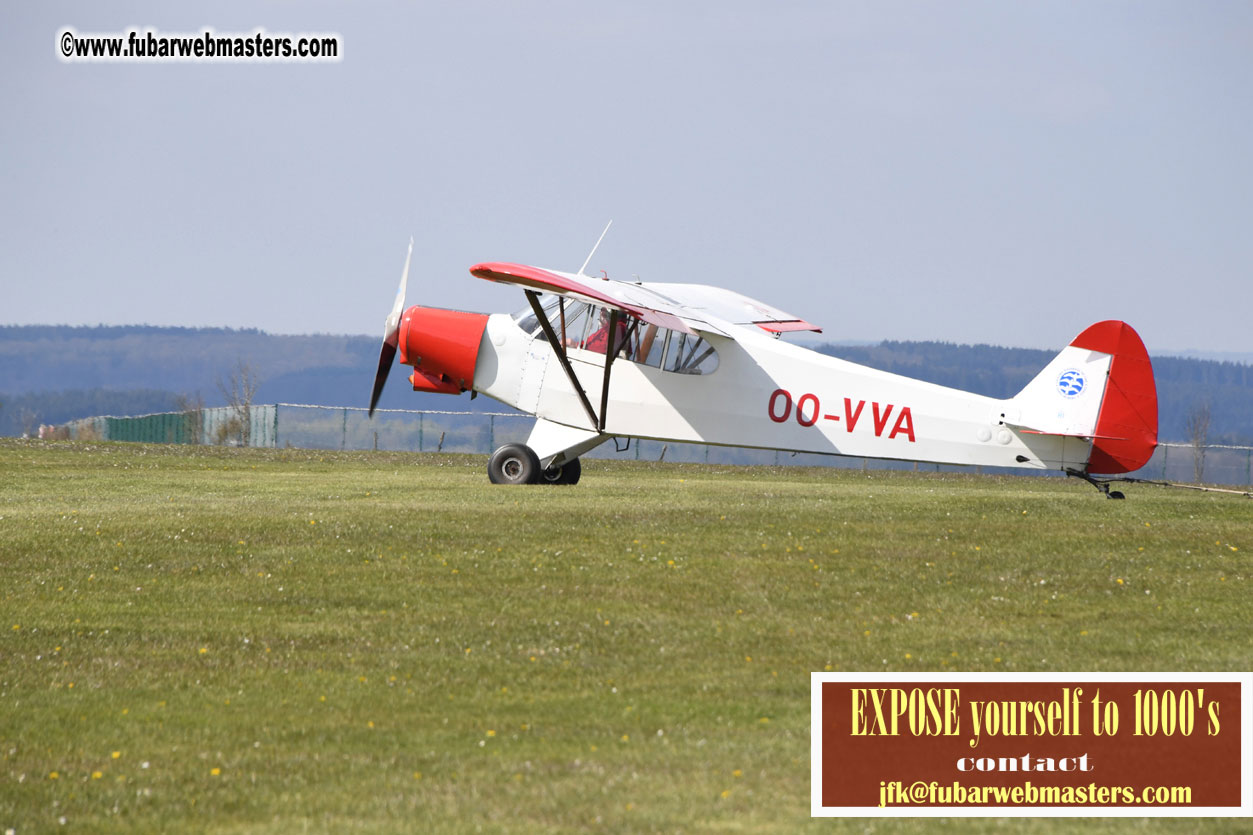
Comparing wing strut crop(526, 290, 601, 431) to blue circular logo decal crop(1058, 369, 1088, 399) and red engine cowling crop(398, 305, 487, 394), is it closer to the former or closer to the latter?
red engine cowling crop(398, 305, 487, 394)

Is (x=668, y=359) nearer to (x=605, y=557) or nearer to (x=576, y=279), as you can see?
(x=576, y=279)

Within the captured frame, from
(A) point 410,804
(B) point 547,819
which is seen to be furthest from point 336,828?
(B) point 547,819

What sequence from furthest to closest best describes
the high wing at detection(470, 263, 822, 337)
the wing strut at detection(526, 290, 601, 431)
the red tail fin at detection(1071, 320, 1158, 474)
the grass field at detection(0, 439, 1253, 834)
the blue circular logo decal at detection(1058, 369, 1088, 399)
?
1. the wing strut at detection(526, 290, 601, 431)
2. the blue circular logo decal at detection(1058, 369, 1088, 399)
3. the red tail fin at detection(1071, 320, 1158, 474)
4. the high wing at detection(470, 263, 822, 337)
5. the grass field at detection(0, 439, 1253, 834)

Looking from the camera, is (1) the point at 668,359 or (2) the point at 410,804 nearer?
(2) the point at 410,804

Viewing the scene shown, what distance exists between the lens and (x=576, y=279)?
66.3ft

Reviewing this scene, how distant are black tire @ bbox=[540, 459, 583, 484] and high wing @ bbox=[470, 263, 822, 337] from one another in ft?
9.69

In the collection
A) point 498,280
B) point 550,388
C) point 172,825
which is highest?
point 498,280

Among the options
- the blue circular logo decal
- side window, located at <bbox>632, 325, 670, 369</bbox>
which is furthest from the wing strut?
the blue circular logo decal

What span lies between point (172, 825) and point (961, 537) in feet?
35.5

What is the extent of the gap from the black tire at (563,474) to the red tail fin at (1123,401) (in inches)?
312

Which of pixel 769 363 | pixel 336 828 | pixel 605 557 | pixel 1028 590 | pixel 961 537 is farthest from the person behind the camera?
pixel 769 363

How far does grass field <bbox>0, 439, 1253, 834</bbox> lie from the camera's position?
8148 mm

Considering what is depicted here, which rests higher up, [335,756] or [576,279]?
[576,279]

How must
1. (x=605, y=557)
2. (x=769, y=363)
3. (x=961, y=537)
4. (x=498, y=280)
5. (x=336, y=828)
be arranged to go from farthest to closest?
1. (x=769, y=363)
2. (x=498, y=280)
3. (x=961, y=537)
4. (x=605, y=557)
5. (x=336, y=828)
